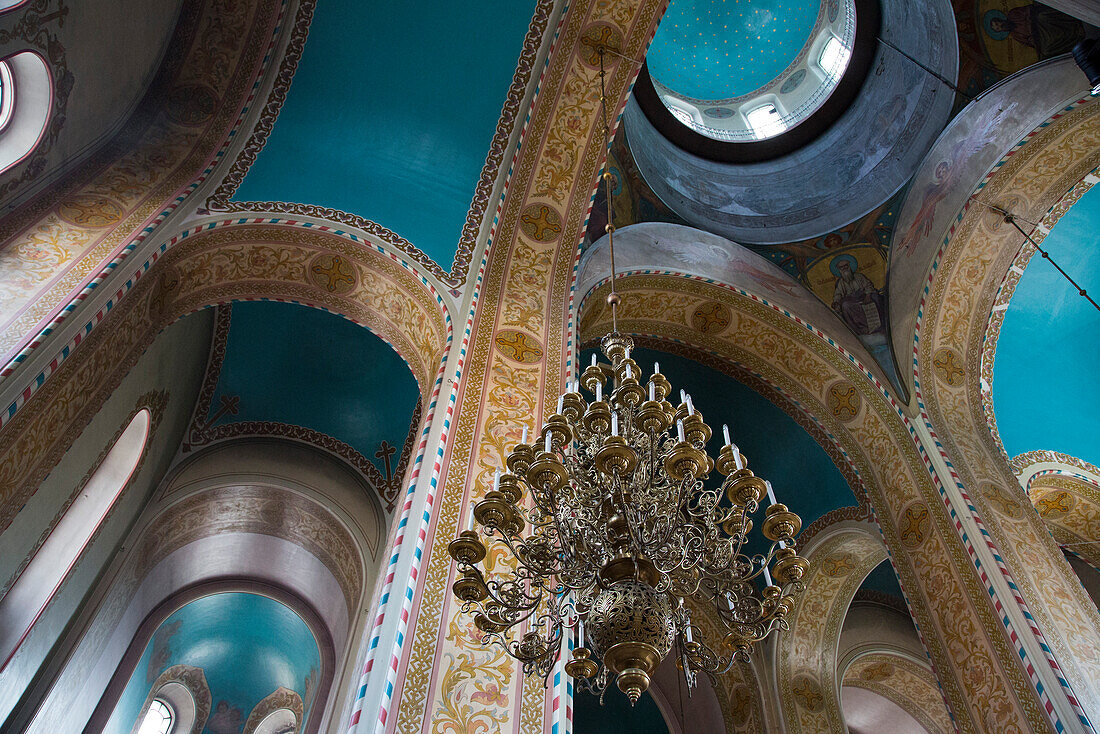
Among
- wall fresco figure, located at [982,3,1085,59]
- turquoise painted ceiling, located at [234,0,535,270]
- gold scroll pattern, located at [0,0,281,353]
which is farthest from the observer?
wall fresco figure, located at [982,3,1085,59]

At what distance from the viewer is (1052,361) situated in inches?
314

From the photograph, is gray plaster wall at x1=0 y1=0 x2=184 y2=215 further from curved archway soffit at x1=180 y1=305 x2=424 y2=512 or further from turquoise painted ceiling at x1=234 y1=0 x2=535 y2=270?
curved archway soffit at x1=180 y1=305 x2=424 y2=512

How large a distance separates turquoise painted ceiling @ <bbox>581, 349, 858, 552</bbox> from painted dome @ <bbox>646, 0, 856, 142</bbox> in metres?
3.07

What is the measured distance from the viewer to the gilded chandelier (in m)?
2.97

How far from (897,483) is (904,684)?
17.5 feet

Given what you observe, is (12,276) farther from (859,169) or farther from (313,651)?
(859,169)

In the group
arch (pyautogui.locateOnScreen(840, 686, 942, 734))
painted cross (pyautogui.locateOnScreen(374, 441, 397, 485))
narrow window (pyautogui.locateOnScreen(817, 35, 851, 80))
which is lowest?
arch (pyautogui.locateOnScreen(840, 686, 942, 734))

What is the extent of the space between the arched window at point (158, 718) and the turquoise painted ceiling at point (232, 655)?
66 centimetres

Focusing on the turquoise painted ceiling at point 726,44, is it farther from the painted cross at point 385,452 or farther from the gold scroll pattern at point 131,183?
the painted cross at point 385,452

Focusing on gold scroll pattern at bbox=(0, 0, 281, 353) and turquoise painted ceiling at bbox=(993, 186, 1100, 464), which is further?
turquoise painted ceiling at bbox=(993, 186, 1100, 464)

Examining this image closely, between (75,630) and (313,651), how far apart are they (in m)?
3.88

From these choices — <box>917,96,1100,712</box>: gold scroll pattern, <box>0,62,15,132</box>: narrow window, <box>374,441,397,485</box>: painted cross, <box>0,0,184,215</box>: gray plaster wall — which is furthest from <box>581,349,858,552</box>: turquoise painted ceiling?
<box>0,62,15,132</box>: narrow window

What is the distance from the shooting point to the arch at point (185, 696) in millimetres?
10945

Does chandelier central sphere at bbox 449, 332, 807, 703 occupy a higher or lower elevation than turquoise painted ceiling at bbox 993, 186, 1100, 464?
lower
